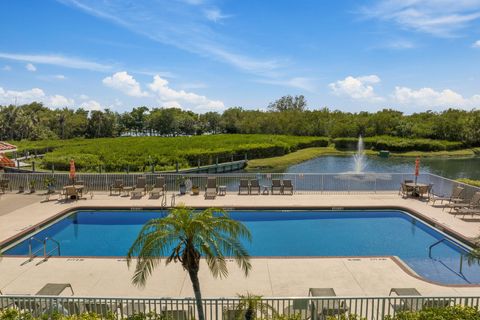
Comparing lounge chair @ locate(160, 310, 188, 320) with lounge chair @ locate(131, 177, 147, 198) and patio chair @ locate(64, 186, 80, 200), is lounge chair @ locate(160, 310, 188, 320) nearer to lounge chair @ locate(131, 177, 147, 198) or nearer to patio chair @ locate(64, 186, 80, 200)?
lounge chair @ locate(131, 177, 147, 198)

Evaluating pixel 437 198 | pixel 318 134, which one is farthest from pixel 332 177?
pixel 318 134

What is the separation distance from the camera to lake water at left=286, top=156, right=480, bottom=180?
3797cm

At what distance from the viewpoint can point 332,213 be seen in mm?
16359

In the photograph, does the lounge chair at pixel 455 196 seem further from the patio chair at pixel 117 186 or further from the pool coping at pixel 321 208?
the patio chair at pixel 117 186

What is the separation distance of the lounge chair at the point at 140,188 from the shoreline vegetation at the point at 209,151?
7.97 meters

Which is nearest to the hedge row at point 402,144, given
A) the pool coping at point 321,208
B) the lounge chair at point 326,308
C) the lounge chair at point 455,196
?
the lounge chair at point 455,196

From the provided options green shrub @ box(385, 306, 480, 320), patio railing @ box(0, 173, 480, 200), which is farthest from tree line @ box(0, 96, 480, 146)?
green shrub @ box(385, 306, 480, 320)

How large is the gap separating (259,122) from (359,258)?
65816 mm

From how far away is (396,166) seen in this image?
41.9m

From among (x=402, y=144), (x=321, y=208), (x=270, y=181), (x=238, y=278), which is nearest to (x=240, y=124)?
(x=402, y=144)

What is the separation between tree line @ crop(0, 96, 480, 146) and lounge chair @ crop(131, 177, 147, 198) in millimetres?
52227

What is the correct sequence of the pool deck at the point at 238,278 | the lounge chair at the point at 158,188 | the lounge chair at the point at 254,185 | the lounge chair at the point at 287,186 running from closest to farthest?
the pool deck at the point at 238,278 → the lounge chair at the point at 158,188 → the lounge chair at the point at 287,186 → the lounge chair at the point at 254,185

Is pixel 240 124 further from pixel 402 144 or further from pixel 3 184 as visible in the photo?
pixel 3 184

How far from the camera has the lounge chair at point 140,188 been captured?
716 inches
